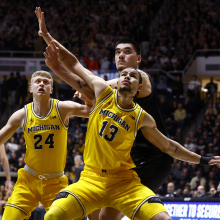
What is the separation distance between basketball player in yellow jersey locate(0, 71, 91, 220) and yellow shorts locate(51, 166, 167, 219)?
97cm

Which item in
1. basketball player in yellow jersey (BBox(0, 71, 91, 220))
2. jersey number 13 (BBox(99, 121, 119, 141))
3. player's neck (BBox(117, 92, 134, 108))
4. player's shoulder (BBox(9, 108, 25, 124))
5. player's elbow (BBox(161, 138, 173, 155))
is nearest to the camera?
jersey number 13 (BBox(99, 121, 119, 141))

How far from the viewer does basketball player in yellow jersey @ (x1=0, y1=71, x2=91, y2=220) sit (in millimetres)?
4668

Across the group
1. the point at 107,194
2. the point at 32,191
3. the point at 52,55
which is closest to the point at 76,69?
the point at 52,55

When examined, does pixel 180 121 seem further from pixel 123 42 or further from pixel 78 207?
pixel 78 207

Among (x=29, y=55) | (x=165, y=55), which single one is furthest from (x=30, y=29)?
(x=165, y=55)

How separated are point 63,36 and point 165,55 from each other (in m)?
5.04

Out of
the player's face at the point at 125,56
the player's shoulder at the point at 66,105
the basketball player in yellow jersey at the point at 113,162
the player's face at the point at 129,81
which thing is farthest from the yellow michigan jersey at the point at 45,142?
the player's face at the point at 129,81

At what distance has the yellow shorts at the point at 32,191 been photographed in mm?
4547

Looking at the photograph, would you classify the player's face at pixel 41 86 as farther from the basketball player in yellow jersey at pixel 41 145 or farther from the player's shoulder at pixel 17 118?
the player's shoulder at pixel 17 118

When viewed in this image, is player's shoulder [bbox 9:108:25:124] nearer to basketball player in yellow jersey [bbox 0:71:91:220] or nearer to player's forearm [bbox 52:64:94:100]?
basketball player in yellow jersey [bbox 0:71:91:220]

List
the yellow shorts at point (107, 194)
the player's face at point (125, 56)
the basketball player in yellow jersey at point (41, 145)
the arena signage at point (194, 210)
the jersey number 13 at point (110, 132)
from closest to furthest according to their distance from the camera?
the yellow shorts at point (107, 194) < the jersey number 13 at point (110, 132) < the player's face at point (125, 56) < the basketball player in yellow jersey at point (41, 145) < the arena signage at point (194, 210)

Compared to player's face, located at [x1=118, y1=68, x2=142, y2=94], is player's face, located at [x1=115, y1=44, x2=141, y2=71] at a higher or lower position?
higher

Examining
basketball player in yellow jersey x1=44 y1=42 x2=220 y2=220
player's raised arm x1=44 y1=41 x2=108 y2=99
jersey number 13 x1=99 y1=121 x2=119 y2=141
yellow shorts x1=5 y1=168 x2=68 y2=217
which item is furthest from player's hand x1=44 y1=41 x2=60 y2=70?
yellow shorts x1=5 y1=168 x2=68 y2=217

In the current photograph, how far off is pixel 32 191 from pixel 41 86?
130cm
